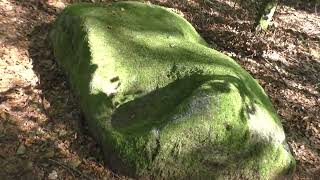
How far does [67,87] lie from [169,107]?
6.92 feet

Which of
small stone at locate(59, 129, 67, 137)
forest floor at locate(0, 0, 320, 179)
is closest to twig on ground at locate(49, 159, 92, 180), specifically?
forest floor at locate(0, 0, 320, 179)

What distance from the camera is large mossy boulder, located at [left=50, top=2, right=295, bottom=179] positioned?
5238 mm

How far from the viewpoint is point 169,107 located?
5.59 metres

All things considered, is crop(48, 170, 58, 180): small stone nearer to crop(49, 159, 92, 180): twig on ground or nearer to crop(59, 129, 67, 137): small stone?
crop(49, 159, 92, 180): twig on ground

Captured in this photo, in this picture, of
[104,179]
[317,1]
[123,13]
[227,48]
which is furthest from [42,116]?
[317,1]

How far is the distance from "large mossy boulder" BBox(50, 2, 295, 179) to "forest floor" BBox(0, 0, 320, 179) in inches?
16.0

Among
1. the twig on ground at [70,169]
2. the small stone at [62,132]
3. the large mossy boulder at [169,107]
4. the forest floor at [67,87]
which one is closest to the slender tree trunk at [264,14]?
the forest floor at [67,87]

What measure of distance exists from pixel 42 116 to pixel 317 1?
10.3 m

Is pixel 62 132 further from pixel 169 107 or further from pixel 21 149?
pixel 169 107

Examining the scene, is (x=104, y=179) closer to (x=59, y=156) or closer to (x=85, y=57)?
(x=59, y=156)

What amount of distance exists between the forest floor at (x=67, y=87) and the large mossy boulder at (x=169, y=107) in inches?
16.0

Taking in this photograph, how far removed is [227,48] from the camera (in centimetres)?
906

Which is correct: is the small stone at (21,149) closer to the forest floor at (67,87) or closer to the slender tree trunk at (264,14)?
the forest floor at (67,87)

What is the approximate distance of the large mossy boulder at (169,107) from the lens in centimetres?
524
